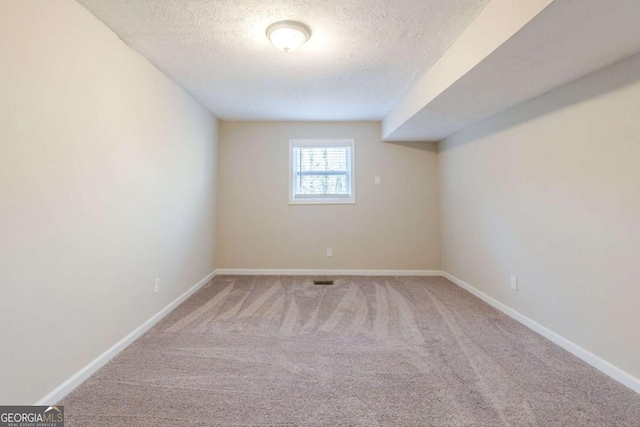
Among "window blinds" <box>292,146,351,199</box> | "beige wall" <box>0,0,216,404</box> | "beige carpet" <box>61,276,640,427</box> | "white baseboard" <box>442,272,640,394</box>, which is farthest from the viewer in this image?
"window blinds" <box>292,146,351,199</box>

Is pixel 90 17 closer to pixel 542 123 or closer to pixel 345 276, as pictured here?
pixel 542 123

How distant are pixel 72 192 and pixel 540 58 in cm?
294

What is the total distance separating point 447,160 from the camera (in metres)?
3.79

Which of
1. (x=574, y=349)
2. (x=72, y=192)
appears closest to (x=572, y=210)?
(x=574, y=349)

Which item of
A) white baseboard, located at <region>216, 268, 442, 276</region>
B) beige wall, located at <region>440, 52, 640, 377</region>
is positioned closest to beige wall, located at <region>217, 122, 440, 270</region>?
white baseboard, located at <region>216, 268, 442, 276</region>

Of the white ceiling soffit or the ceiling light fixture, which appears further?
the ceiling light fixture

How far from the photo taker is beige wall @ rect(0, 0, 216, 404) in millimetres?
1228

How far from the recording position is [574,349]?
1886mm

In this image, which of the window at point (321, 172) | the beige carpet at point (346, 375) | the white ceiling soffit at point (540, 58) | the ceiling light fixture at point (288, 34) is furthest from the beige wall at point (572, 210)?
the ceiling light fixture at point (288, 34)

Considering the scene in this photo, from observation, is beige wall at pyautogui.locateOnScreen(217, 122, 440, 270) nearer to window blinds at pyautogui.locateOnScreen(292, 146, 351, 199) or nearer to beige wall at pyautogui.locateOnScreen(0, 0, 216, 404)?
window blinds at pyautogui.locateOnScreen(292, 146, 351, 199)

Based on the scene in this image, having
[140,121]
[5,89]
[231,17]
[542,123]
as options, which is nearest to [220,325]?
[140,121]

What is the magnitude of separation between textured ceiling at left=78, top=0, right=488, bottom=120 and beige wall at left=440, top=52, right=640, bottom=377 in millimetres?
1017

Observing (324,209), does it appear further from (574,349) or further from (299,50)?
(574,349)

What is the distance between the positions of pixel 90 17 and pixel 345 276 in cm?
368
